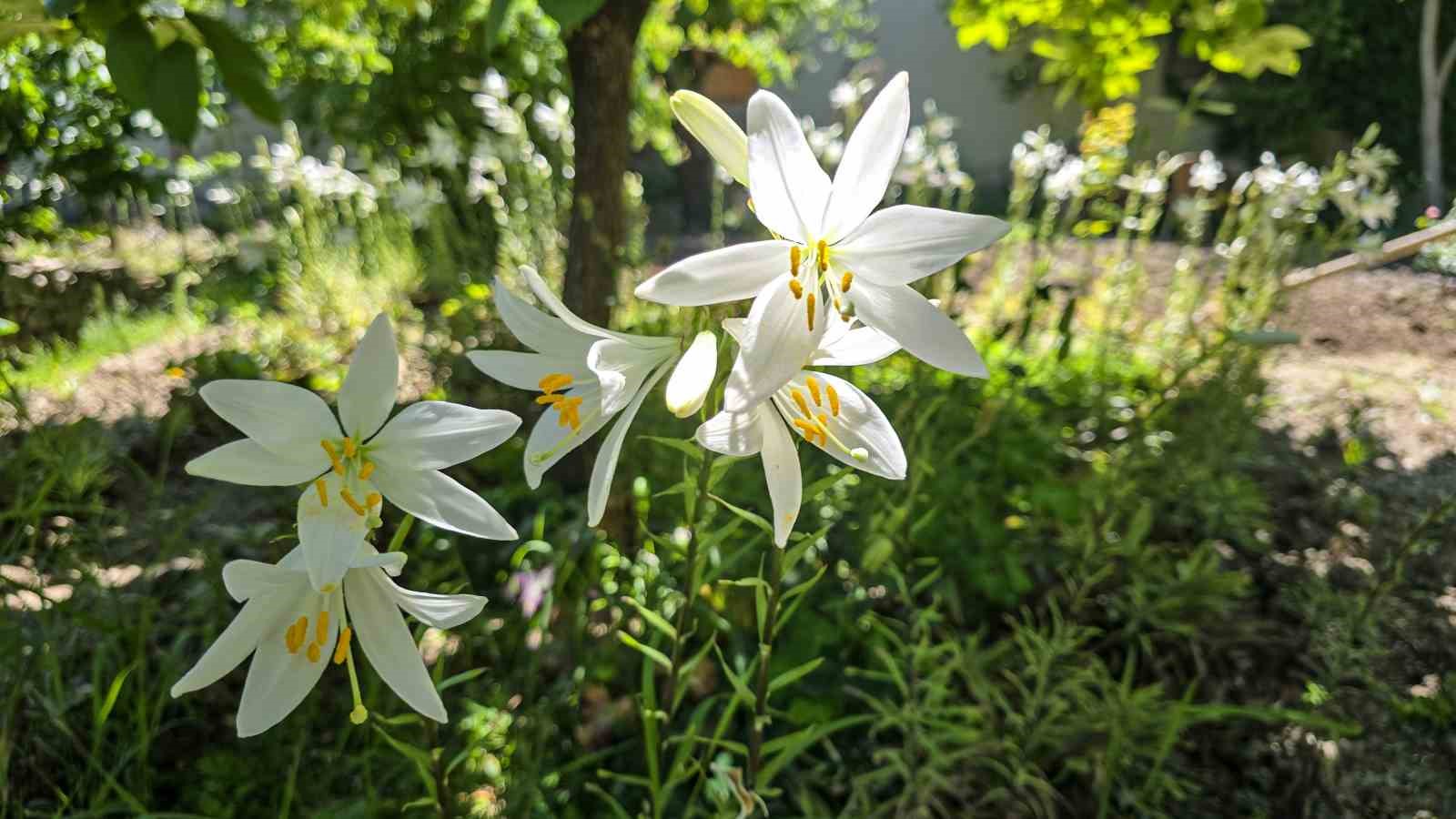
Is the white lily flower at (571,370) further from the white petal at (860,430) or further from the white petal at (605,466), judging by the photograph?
the white petal at (860,430)

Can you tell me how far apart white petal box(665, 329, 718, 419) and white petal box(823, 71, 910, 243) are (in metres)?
0.13

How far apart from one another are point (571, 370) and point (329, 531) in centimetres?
19

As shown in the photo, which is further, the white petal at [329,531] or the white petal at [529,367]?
the white petal at [529,367]

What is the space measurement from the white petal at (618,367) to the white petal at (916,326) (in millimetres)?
154

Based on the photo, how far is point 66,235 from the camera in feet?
7.73

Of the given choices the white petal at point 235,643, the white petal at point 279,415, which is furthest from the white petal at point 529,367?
the white petal at point 235,643

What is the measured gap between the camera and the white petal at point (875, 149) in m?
0.55

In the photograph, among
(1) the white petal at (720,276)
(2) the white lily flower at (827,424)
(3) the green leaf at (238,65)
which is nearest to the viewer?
(1) the white petal at (720,276)

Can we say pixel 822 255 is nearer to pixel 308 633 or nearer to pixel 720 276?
pixel 720 276

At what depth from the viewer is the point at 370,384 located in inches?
23.4

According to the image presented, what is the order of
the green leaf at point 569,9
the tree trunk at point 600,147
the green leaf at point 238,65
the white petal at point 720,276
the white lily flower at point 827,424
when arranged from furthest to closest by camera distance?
the tree trunk at point 600,147 < the green leaf at point 238,65 < the green leaf at point 569,9 < the white lily flower at point 827,424 < the white petal at point 720,276

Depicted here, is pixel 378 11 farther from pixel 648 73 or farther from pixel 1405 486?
pixel 1405 486

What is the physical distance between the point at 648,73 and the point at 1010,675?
406 centimetres

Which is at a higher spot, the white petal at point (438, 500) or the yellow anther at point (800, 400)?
the yellow anther at point (800, 400)
